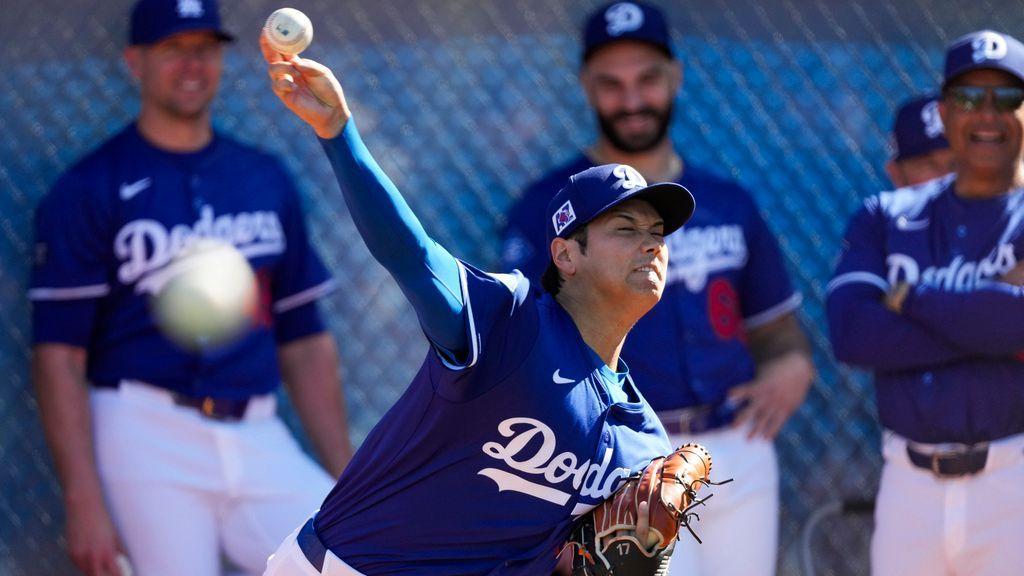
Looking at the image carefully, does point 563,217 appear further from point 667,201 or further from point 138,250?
point 138,250

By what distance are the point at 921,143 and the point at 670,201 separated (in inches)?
74.3

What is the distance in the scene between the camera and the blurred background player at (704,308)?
433cm

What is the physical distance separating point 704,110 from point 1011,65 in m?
1.36

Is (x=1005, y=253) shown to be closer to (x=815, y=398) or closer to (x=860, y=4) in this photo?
(x=815, y=398)

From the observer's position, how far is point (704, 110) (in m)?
5.31

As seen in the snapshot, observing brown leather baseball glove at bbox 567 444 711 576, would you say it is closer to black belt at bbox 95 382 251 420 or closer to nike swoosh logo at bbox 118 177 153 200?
black belt at bbox 95 382 251 420

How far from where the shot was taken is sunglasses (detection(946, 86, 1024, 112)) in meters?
4.15

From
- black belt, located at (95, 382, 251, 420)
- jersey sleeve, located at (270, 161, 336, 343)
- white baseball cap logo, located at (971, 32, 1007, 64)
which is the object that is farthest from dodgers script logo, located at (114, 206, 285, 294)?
white baseball cap logo, located at (971, 32, 1007, 64)

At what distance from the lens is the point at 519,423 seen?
2.98 m

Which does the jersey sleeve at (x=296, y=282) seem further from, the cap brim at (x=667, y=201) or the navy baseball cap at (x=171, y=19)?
the cap brim at (x=667, y=201)

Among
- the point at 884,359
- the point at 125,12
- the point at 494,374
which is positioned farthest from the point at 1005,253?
the point at 125,12

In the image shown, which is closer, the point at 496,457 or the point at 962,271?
the point at 496,457

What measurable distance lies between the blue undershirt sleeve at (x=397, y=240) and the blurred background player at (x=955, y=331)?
1.71 meters

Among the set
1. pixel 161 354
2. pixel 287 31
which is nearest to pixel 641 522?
pixel 287 31
